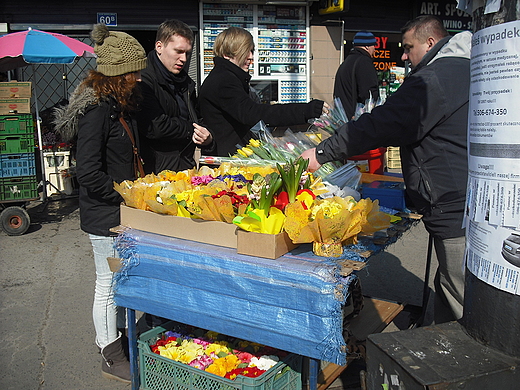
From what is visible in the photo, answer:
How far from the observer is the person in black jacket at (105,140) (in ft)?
9.13

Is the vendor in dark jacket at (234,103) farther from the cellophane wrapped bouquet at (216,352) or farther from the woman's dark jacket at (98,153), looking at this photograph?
the cellophane wrapped bouquet at (216,352)

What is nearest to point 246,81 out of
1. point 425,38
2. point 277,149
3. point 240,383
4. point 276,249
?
point 277,149

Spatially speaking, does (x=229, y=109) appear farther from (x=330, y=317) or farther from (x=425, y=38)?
(x=330, y=317)

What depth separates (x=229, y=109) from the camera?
3.71 meters

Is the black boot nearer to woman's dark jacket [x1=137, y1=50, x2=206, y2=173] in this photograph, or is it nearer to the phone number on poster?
woman's dark jacket [x1=137, y1=50, x2=206, y2=173]

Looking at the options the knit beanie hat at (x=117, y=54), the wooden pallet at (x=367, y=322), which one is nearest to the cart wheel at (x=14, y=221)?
the knit beanie hat at (x=117, y=54)

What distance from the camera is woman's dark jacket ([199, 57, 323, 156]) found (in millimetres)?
3562

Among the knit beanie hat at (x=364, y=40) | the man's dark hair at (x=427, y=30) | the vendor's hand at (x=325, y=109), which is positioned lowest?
the vendor's hand at (x=325, y=109)

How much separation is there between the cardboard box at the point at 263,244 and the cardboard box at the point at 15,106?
5058 mm

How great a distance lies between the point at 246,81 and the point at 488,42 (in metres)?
2.60

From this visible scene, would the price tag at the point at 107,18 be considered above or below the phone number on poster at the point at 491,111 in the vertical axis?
above

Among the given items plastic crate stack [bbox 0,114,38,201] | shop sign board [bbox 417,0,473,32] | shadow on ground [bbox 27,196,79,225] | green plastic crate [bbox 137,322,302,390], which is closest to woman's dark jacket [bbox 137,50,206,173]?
green plastic crate [bbox 137,322,302,390]

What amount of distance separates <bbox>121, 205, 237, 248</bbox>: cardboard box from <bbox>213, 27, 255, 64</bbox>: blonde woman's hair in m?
1.56

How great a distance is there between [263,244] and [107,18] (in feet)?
25.0
